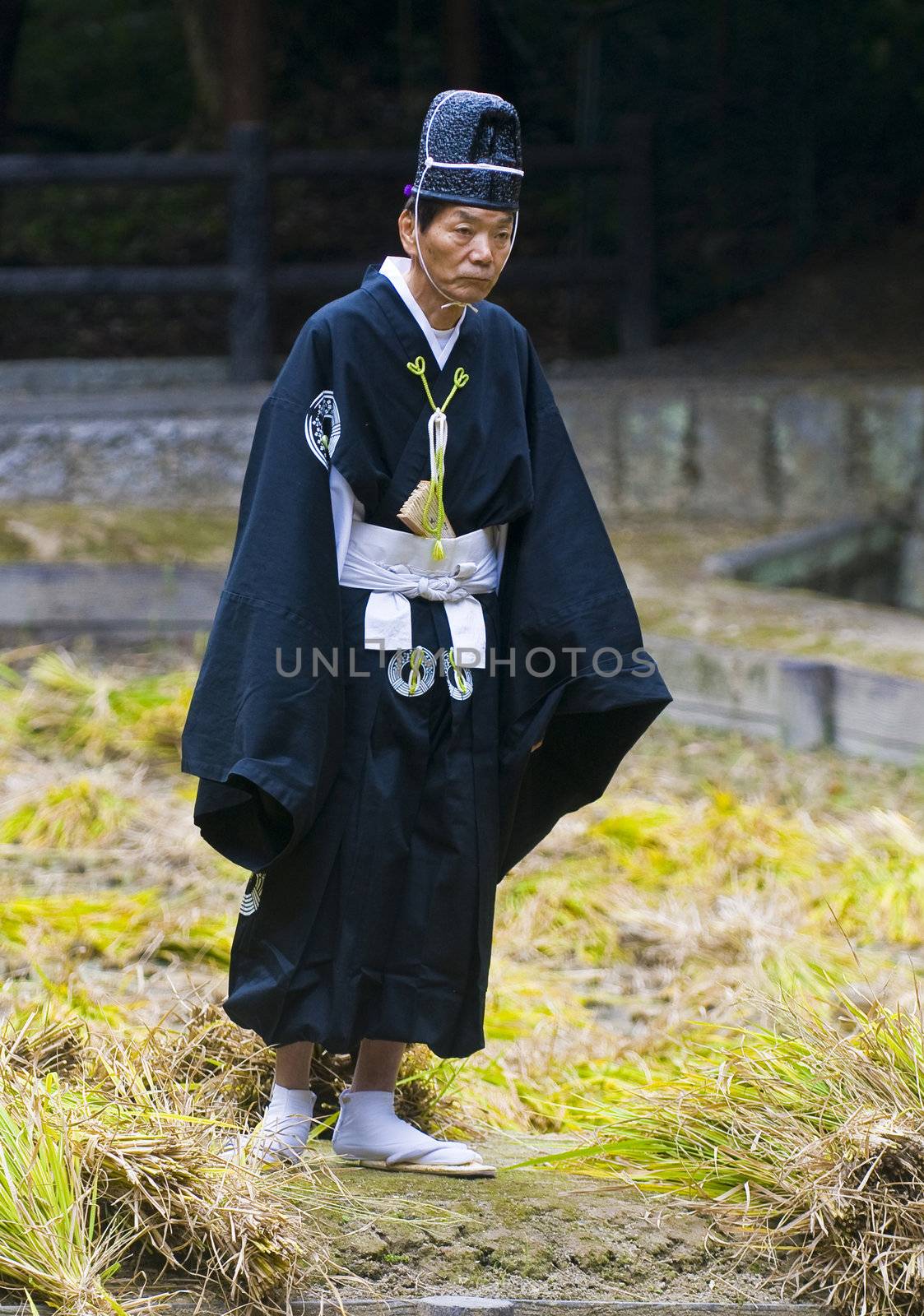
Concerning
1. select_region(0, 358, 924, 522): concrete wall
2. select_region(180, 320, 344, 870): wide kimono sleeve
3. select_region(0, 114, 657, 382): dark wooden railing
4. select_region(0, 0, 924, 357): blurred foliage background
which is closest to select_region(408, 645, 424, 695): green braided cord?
select_region(180, 320, 344, 870): wide kimono sleeve

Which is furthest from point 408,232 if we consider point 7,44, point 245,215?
point 7,44

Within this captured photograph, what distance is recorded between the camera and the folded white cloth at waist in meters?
2.50

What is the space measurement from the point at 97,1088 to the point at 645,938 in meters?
1.92

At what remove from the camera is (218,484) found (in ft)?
25.4

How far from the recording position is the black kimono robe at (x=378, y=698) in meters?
2.40

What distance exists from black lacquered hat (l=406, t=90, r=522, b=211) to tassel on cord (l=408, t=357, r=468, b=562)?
0.26 meters

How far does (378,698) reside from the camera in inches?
97.5

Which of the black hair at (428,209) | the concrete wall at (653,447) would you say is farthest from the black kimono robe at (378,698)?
the concrete wall at (653,447)

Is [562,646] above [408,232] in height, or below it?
below

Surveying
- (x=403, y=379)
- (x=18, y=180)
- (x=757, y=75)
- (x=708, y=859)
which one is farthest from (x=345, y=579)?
(x=757, y=75)

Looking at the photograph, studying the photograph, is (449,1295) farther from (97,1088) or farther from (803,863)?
(803,863)

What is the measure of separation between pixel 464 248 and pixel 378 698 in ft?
2.31

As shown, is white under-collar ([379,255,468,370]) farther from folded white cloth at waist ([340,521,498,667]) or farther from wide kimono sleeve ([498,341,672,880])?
folded white cloth at waist ([340,521,498,667])

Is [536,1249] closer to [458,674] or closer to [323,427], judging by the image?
[458,674]
